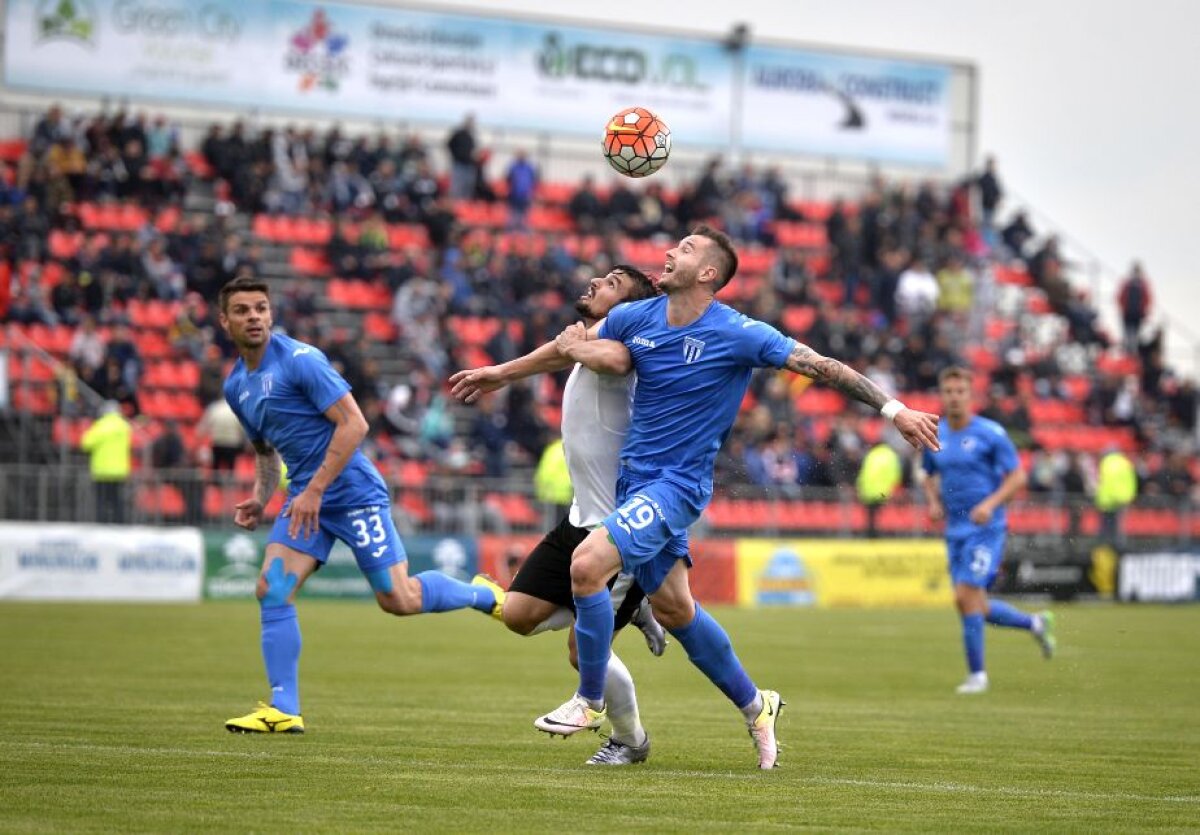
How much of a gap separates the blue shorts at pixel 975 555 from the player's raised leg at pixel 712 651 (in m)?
7.40

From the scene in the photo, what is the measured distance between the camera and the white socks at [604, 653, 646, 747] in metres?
9.90

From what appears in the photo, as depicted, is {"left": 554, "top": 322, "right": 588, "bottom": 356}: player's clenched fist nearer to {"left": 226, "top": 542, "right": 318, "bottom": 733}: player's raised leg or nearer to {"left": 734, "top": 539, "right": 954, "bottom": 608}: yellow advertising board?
{"left": 226, "top": 542, "right": 318, "bottom": 733}: player's raised leg

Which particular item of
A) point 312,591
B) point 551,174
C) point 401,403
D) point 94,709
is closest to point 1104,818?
point 94,709

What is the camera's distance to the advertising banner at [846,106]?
44.6 m

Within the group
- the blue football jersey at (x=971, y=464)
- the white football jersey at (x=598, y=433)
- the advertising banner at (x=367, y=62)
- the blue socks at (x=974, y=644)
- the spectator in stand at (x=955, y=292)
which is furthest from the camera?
the spectator in stand at (x=955, y=292)

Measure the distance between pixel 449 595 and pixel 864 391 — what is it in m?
3.43

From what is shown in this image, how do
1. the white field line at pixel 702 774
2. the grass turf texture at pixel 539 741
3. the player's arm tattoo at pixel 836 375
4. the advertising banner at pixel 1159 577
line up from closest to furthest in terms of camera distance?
1. the grass turf texture at pixel 539 741
2. the white field line at pixel 702 774
3. the player's arm tattoo at pixel 836 375
4. the advertising banner at pixel 1159 577

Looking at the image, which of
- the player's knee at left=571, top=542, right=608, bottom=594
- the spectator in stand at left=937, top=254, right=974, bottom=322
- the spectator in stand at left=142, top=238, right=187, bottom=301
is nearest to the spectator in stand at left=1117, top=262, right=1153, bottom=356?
the spectator in stand at left=937, top=254, right=974, bottom=322

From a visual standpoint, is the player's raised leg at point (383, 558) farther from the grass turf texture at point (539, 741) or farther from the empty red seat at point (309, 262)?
the empty red seat at point (309, 262)

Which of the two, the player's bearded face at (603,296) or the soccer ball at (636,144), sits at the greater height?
the soccer ball at (636,144)

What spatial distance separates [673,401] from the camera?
9.67 m

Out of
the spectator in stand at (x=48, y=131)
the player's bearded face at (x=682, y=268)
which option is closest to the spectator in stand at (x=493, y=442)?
the spectator in stand at (x=48, y=131)

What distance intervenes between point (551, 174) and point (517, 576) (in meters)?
31.8

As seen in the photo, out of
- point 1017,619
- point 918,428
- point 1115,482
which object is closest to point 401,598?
point 918,428
